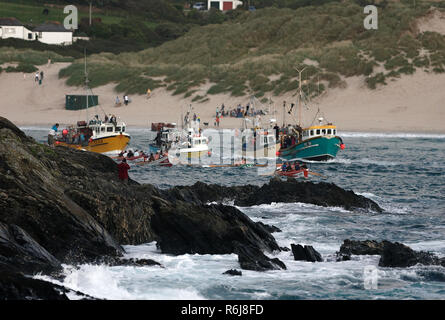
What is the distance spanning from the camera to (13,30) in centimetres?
12875

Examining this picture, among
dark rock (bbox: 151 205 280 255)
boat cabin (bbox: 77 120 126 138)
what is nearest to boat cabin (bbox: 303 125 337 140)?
boat cabin (bbox: 77 120 126 138)

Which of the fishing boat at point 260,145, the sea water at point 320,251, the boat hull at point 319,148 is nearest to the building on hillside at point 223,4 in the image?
the fishing boat at point 260,145

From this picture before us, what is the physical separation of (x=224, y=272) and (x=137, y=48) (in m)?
106

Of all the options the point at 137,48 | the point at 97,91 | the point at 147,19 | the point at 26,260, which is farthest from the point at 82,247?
the point at 147,19

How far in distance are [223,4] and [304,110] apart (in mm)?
86110

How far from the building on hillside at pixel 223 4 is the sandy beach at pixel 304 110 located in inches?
2573

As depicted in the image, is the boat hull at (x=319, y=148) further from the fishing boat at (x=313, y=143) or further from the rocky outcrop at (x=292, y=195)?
the rocky outcrop at (x=292, y=195)

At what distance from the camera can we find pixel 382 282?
21.5 metres

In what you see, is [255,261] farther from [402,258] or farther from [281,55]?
[281,55]

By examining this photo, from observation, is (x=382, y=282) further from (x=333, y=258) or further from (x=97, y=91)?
(x=97, y=91)

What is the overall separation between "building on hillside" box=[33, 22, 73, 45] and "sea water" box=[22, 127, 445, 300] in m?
81.7

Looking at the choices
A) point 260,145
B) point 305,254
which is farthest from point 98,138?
point 305,254

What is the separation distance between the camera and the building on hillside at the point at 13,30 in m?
128

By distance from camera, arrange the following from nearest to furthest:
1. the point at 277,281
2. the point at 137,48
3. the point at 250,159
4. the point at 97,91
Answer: the point at 277,281 → the point at 250,159 → the point at 97,91 → the point at 137,48
